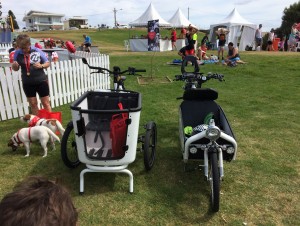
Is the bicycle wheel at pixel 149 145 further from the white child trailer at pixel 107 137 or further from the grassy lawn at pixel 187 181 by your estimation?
the grassy lawn at pixel 187 181

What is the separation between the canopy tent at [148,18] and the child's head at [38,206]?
23.5 m

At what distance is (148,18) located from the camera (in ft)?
76.9

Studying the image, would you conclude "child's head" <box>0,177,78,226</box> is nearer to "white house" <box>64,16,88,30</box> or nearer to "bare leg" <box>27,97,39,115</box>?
"bare leg" <box>27,97,39,115</box>

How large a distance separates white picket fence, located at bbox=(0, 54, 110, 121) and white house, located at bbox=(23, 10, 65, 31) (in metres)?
101

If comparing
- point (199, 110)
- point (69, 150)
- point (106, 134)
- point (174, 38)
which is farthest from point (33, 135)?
point (174, 38)

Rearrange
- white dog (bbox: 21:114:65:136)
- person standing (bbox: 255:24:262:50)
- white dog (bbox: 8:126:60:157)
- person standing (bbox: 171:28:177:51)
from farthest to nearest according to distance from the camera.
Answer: person standing (bbox: 171:28:177:51)
person standing (bbox: 255:24:262:50)
white dog (bbox: 21:114:65:136)
white dog (bbox: 8:126:60:157)

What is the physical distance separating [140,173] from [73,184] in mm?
892

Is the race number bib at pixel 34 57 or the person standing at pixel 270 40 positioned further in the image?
the person standing at pixel 270 40

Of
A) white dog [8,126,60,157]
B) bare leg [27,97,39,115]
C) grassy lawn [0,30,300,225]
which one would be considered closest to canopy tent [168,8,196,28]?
grassy lawn [0,30,300,225]

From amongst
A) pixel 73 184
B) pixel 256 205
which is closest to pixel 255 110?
pixel 256 205

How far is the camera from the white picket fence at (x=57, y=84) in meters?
5.84

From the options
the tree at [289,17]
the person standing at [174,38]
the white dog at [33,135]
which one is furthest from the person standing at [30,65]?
the tree at [289,17]

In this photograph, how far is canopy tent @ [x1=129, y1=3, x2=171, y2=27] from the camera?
76.7ft

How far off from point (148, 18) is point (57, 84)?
18.0m
